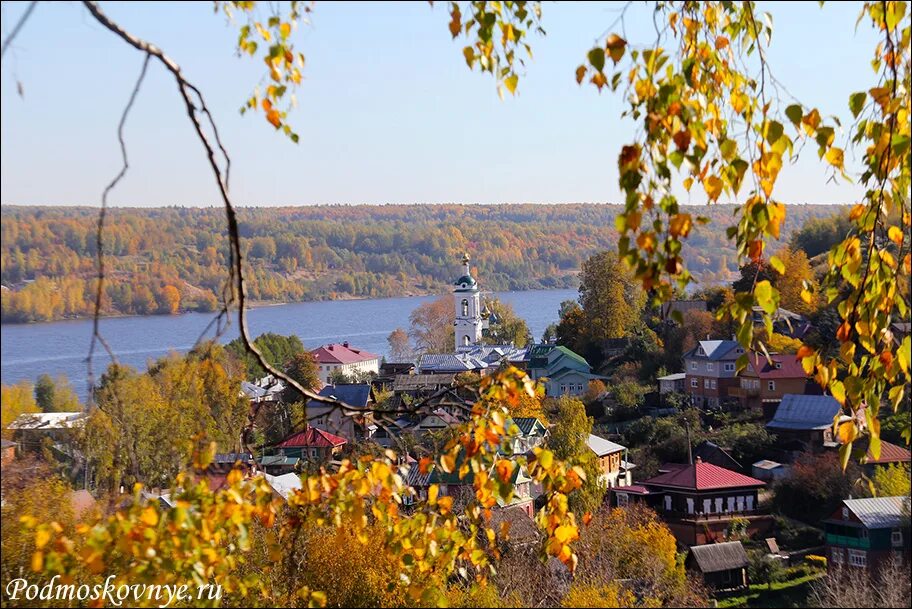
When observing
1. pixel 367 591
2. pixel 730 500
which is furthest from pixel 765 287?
pixel 730 500

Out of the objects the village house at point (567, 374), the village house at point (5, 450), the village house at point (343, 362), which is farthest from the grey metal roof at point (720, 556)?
the village house at point (343, 362)

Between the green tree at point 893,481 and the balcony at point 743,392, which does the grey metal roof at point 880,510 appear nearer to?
the green tree at point 893,481

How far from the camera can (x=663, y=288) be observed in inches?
71.3

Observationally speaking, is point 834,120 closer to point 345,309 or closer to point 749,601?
point 749,601

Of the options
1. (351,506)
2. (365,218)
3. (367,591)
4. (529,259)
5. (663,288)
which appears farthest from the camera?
(365,218)

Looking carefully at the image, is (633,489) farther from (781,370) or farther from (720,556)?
(781,370)

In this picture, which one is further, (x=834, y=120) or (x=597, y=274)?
(x=597, y=274)

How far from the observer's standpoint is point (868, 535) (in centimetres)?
1214

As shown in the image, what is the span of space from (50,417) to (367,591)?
9360 mm

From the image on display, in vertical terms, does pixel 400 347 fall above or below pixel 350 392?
below

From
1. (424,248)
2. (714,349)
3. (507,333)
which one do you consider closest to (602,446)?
(714,349)

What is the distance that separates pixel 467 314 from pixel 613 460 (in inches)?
755

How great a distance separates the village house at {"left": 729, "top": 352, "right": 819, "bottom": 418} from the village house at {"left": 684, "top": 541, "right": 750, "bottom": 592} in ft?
22.7

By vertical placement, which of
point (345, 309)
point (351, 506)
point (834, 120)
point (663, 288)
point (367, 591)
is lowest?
point (345, 309)
